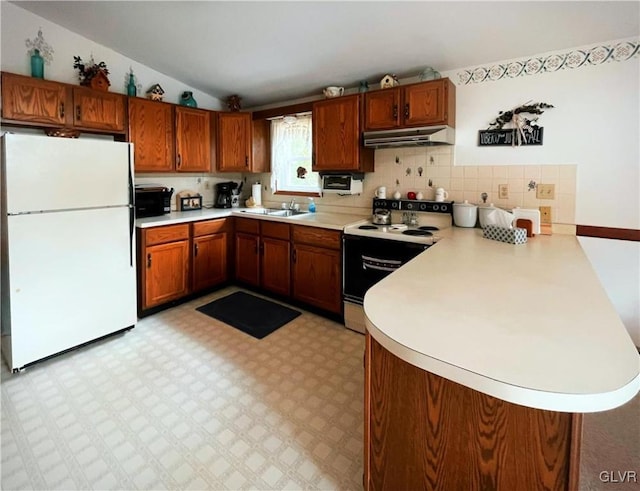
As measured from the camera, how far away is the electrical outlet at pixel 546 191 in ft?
8.33

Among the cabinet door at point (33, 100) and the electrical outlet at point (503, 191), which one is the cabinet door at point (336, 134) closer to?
the electrical outlet at point (503, 191)

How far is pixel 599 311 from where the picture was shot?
1.11 m

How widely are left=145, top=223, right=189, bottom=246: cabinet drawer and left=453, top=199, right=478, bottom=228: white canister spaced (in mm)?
2500

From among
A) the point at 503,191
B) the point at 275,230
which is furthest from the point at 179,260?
the point at 503,191

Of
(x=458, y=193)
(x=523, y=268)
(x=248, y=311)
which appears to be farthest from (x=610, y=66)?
(x=248, y=311)

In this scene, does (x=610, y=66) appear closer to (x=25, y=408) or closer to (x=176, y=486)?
(x=176, y=486)

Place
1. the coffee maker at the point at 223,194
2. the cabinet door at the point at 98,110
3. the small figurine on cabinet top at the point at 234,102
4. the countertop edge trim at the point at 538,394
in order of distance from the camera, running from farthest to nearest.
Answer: the coffee maker at the point at 223,194
the small figurine on cabinet top at the point at 234,102
the cabinet door at the point at 98,110
the countertop edge trim at the point at 538,394

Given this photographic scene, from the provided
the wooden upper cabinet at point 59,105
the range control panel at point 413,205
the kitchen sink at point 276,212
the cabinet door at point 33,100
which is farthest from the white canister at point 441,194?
the cabinet door at point 33,100

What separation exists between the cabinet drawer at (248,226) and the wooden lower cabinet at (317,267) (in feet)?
1.74

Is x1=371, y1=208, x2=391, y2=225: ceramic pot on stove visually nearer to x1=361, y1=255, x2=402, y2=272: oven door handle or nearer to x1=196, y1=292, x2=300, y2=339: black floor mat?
x1=361, y1=255, x2=402, y2=272: oven door handle

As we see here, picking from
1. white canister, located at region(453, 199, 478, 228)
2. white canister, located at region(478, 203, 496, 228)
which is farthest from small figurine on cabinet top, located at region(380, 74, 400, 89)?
white canister, located at region(478, 203, 496, 228)

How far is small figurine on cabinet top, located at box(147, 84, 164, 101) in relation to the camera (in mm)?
3504

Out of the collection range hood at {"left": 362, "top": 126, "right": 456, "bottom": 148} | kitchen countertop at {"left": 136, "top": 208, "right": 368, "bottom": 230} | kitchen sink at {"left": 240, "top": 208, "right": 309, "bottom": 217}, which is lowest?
kitchen countertop at {"left": 136, "top": 208, "right": 368, "bottom": 230}

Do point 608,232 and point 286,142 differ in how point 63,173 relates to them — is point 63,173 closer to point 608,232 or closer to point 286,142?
point 286,142
